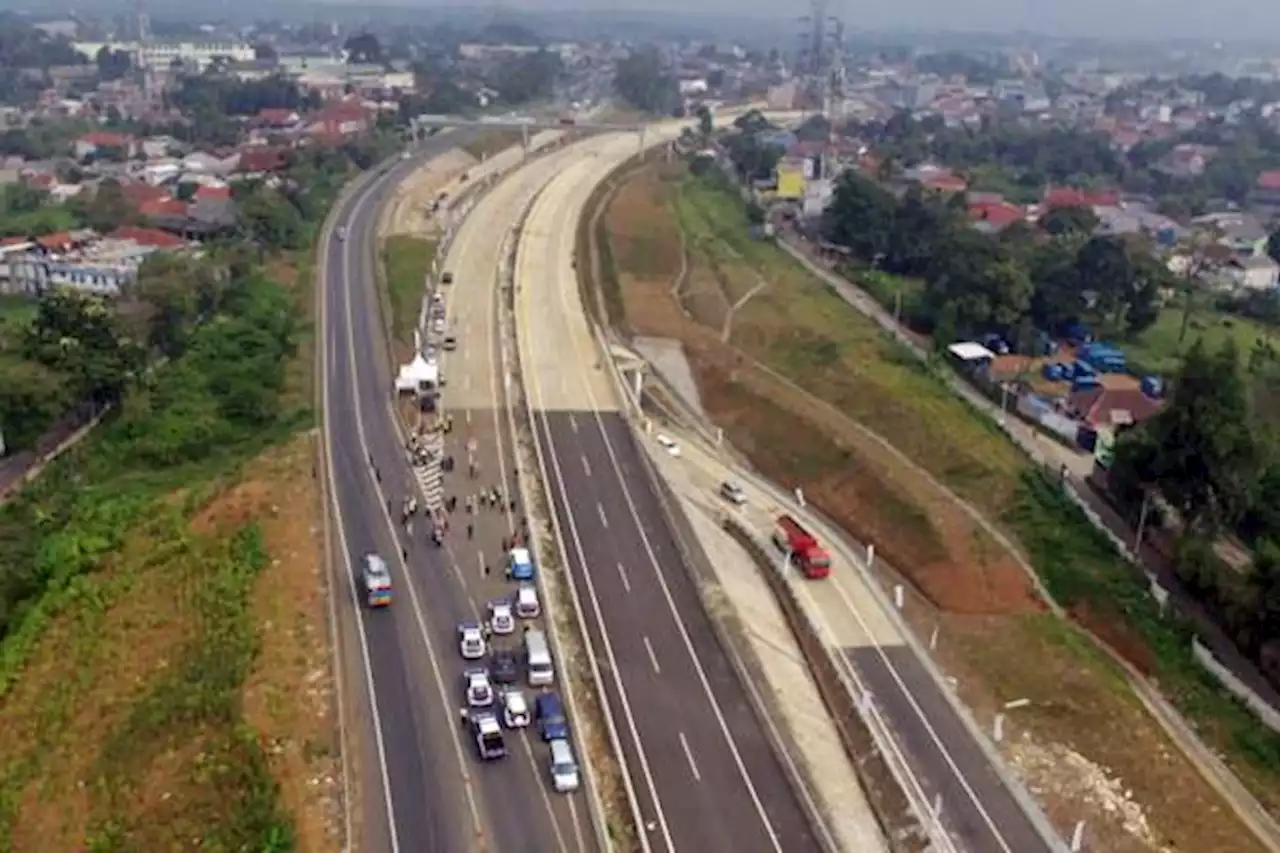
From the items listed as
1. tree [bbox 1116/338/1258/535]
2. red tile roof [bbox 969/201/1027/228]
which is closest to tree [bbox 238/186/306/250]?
red tile roof [bbox 969/201/1027/228]

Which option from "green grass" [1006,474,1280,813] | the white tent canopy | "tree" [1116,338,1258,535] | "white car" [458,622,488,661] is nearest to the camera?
"green grass" [1006,474,1280,813]

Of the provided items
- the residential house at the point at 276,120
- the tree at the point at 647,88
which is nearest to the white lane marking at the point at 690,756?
the residential house at the point at 276,120

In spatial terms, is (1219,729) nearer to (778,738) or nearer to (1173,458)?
(1173,458)

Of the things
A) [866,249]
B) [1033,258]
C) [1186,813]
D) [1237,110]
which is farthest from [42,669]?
[1237,110]

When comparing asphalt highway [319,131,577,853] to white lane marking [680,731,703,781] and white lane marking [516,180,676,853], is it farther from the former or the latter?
white lane marking [680,731,703,781]

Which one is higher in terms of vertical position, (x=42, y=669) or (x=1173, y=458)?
(x=1173, y=458)

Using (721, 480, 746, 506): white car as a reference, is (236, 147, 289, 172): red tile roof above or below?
above

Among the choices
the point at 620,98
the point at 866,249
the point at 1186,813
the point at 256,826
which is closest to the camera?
the point at 256,826
